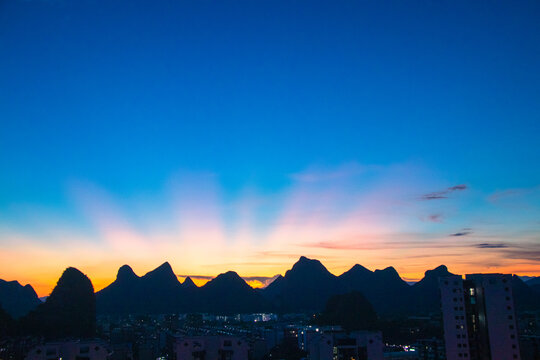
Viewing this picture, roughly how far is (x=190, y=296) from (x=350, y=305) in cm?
7756

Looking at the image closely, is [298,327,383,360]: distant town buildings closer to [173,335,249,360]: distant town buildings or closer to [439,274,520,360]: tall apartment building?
[439,274,520,360]: tall apartment building

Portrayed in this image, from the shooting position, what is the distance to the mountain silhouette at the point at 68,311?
61.1 metres

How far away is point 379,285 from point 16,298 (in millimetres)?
132030

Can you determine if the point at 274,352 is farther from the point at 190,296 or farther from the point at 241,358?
the point at 190,296

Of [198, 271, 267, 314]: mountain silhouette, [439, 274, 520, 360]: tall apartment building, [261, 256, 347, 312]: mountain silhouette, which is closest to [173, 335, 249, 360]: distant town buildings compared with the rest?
[439, 274, 520, 360]: tall apartment building

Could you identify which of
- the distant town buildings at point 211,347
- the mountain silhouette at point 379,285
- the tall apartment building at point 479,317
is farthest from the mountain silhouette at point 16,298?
the tall apartment building at point 479,317

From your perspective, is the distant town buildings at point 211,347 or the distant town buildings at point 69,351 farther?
the distant town buildings at point 211,347

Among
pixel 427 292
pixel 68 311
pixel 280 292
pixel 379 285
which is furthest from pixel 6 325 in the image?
pixel 427 292

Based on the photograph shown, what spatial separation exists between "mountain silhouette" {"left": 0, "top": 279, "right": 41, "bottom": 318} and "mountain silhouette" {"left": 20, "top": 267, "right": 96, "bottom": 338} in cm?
5879

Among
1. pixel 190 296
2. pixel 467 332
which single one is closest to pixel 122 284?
pixel 190 296

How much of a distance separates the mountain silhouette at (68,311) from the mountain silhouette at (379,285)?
106m

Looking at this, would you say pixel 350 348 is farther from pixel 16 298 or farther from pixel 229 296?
pixel 16 298

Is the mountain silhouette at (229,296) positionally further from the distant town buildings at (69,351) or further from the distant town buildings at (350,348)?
the distant town buildings at (69,351)

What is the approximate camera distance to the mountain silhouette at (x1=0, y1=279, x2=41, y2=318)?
415 feet
